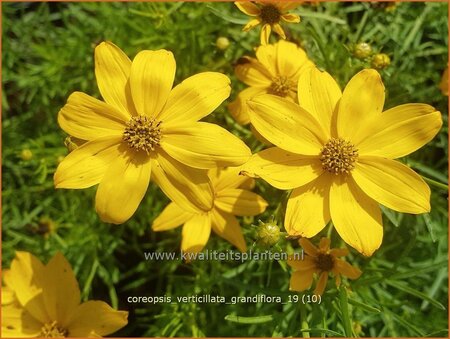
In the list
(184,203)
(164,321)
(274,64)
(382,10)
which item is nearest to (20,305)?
(164,321)

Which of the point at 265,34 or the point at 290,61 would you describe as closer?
the point at 265,34

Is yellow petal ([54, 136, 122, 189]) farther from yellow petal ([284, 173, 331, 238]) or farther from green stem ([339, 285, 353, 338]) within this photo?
green stem ([339, 285, 353, 338])

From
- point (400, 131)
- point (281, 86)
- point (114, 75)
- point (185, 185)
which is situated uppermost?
point (281, 86)

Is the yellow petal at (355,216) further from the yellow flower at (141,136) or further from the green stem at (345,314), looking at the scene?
the yellow flower at (141,136)

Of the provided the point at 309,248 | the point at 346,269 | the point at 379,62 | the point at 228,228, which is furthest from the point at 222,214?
the point at 379,62

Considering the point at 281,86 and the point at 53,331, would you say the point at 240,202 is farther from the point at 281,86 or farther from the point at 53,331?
the point at 53,331

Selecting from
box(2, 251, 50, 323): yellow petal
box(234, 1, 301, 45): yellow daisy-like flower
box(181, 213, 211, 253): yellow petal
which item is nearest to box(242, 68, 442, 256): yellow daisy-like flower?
box(234, 1, 301, 45): yellow daisy-like flower
